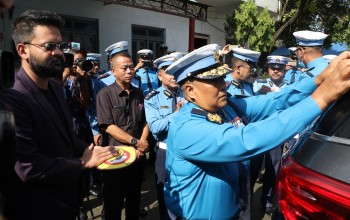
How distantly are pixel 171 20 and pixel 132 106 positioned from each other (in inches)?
394

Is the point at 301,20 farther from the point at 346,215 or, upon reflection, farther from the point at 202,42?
the point at 346,215

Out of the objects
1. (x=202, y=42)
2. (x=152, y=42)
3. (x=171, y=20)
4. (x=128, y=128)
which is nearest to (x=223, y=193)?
(x=128, y=128)

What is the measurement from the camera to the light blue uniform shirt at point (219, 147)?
4.40 feet

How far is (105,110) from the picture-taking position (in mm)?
3188

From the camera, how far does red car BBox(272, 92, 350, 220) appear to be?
1245mm

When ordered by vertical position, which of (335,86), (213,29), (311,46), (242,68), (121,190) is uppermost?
(213,29)

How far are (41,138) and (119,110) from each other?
1.47m

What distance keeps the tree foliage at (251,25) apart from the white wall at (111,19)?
223 cm

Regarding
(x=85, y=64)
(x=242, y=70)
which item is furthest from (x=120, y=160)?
(x=242, y=70)

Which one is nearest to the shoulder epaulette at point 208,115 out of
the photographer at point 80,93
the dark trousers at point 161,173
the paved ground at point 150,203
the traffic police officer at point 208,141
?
the traffic police officer at point 208,141

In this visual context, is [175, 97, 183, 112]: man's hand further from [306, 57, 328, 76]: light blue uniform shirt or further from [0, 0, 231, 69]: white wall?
[0, 0, 231, 69]: white wall

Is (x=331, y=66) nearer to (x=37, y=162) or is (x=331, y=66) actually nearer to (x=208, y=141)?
(x=208, y=141)

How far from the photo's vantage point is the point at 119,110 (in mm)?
3223

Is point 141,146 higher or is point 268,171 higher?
point 141,146
